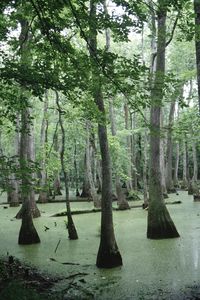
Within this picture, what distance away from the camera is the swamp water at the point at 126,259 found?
5871mm

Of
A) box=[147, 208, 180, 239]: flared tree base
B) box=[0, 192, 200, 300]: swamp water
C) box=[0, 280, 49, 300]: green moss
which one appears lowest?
box=[0, 192, 200, 300]: swamp water

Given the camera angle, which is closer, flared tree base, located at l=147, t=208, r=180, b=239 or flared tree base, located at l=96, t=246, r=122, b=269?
flared tree base, located at l=96, t=246, r=122, b=269

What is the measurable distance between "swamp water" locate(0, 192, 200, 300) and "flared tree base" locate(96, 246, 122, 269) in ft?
0.48

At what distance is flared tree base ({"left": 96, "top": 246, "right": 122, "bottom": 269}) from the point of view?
7230 millimetres

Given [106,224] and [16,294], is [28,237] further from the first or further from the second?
[16,294]

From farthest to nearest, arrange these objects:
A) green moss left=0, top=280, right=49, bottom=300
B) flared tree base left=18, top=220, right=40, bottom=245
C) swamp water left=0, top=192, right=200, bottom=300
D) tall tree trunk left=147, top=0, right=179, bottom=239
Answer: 1. tall tree trunk left=147, top=0, right=179, bottom=239
2. flared tree base left=18, top=220, right=40, bottom=245
3. swamp water left=0, top=192, right=200, bottom=300
4. green moss left=0, top=280, right=49, bottom=300

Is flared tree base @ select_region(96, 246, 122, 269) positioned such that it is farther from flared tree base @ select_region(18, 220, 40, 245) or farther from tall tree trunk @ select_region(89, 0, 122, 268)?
flared tree base @ select_region(18, 220, 40, 245)

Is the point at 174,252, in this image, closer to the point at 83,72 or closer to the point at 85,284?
the point at 85,284

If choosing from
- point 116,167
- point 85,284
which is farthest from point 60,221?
point 85,284

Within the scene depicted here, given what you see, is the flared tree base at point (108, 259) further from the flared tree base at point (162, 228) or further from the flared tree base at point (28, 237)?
the flared tree base at point (28, 237)

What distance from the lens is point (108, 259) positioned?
7270 mm

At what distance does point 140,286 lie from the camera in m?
6.03

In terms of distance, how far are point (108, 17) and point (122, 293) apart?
3834mm

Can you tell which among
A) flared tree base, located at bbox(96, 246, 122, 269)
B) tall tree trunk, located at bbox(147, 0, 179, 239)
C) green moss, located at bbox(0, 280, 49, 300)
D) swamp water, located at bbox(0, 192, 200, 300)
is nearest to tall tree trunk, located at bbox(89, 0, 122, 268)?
flared tree base, located at bbox(96, 246, 122, 269)
